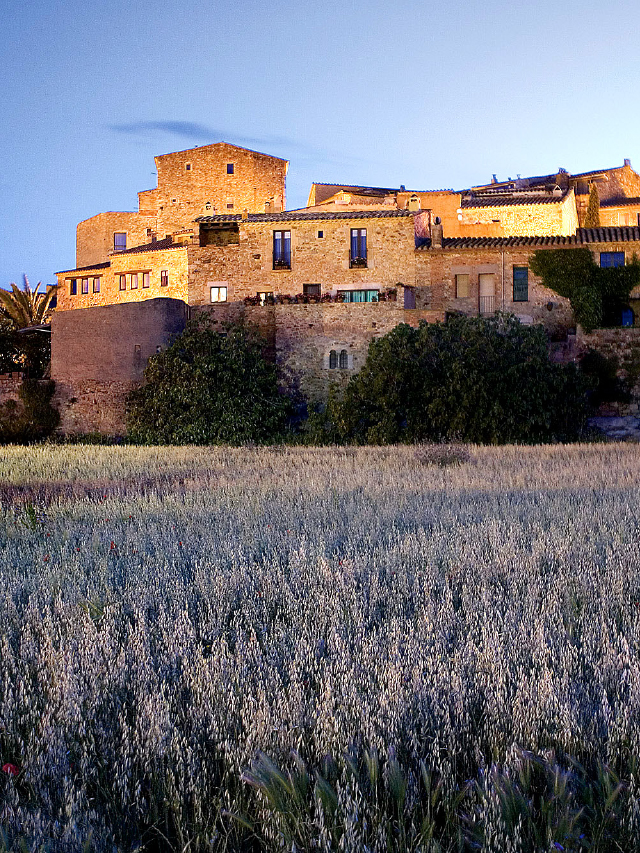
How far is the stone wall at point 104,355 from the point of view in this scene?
28703 mm

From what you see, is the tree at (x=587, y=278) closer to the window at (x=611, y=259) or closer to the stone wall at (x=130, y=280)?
the window at (x=611, y=259)

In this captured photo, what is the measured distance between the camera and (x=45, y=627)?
193 inches

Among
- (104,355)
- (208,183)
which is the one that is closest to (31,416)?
(104,355)

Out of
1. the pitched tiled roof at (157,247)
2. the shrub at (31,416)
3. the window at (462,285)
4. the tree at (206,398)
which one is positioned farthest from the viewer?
the pitched tiled roof at (157,247)

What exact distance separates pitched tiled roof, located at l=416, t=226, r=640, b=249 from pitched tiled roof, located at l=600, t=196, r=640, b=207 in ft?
38.7

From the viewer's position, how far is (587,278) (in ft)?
106

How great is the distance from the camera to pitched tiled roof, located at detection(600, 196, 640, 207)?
43.6 meters

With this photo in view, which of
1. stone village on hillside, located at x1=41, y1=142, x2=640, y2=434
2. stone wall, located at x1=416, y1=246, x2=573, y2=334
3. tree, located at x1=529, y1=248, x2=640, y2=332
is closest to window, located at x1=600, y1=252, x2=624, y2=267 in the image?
stone village on hillside, located at x1=41, y1=142, x2=640, y2=434

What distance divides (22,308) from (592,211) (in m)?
29.4

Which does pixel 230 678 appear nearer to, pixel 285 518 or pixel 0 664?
pixel 0 664

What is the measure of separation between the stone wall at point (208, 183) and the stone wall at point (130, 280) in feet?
22.1

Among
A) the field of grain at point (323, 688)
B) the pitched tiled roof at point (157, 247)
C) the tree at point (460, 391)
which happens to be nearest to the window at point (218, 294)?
the pitched tiled roof at point (157, 247)

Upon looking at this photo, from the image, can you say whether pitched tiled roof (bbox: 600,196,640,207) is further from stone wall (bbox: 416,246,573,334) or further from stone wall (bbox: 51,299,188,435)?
stone wall (bbox: 51,299,188,435)

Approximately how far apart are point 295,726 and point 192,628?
154 centimetres
